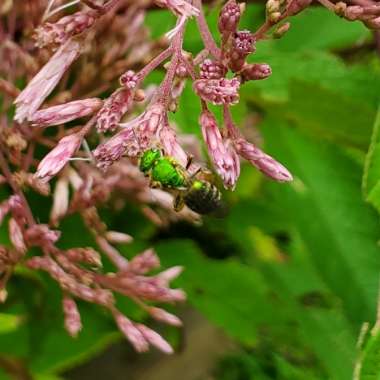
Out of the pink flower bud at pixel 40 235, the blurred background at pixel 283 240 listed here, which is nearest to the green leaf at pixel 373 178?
the blurred background at pixel 283 240

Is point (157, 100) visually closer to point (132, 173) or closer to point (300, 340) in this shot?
point (132, 173)

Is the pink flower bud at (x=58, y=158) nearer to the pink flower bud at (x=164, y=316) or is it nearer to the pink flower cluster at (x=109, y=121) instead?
the pink flower cluster at (x=109, y=121)

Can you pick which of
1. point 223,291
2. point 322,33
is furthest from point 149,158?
point 322,33

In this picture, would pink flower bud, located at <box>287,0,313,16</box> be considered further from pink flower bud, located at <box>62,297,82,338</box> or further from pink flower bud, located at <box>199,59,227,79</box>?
pink flower bud, located at <box>62,297,82,338</box>

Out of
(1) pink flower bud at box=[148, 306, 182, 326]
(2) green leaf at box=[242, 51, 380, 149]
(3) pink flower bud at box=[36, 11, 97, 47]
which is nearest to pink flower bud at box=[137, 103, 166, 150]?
(3) pink flower bud at box=[36, 11, 97, 47]

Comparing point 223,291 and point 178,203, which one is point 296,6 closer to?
point 178,203
